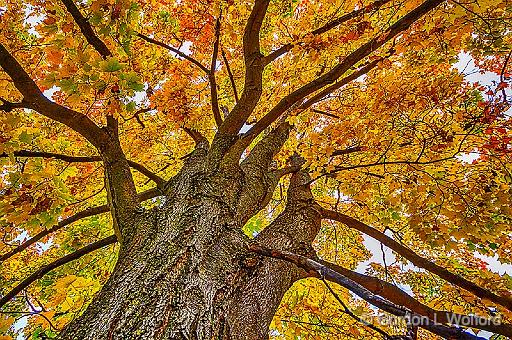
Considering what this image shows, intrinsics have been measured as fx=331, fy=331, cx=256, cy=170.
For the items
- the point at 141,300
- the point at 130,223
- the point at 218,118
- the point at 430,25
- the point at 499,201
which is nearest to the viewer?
the point at 141,300

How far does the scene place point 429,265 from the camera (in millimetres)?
2852

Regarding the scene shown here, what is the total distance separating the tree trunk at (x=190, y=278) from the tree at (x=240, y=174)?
0.01 metres

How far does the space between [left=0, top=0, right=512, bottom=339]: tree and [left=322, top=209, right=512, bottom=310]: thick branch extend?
0.01 metres

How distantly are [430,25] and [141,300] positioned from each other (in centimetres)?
314

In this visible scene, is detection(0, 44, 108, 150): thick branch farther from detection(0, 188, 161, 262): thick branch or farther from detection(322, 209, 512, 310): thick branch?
detection(322, 209, 512, 310): thick branch

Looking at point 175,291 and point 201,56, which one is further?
point 201,56

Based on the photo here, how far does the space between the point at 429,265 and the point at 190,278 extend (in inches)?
85.9

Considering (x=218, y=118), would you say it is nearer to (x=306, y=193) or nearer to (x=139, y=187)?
(x=306, y=193)

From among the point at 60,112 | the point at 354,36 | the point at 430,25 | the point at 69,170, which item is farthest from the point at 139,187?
the point at 430,25

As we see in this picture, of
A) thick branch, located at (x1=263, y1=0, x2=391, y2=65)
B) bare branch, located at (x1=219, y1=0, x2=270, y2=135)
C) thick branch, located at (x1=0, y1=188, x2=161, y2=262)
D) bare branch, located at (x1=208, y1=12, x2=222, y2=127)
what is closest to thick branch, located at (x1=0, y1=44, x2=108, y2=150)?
thick branch, located at (x1=0, y1=188, x2=161, y2=262)

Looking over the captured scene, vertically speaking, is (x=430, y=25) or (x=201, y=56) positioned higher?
(x=201, y=56)

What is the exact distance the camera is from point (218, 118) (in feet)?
13.6

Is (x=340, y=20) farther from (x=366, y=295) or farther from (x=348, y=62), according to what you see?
(x=366, y=295)

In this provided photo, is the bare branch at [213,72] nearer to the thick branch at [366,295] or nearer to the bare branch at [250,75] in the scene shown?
the bare branch at [250,75]
